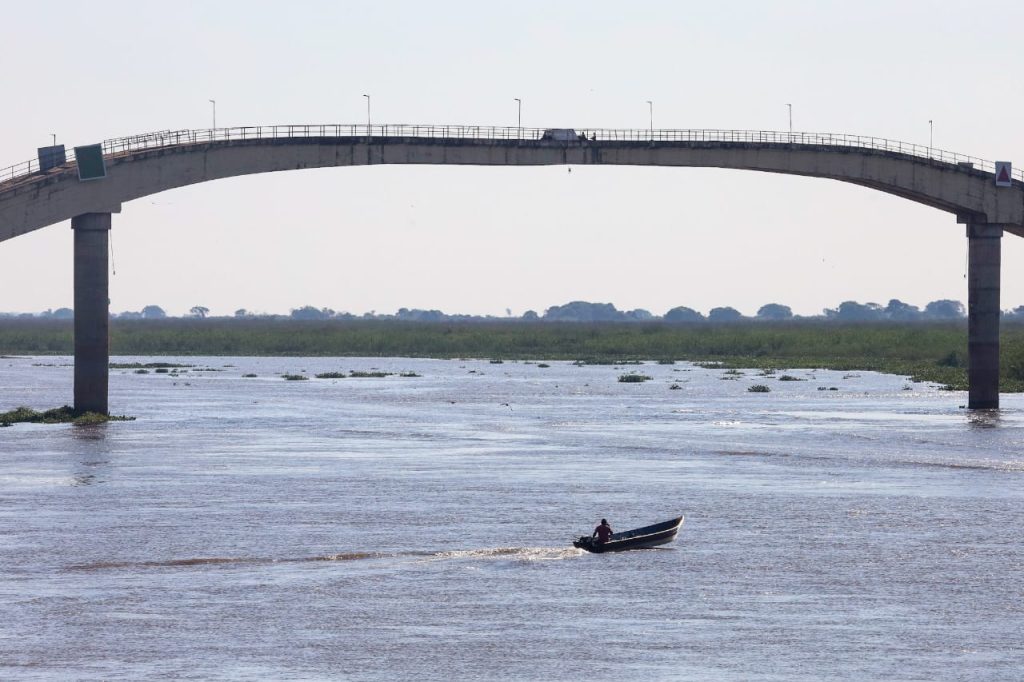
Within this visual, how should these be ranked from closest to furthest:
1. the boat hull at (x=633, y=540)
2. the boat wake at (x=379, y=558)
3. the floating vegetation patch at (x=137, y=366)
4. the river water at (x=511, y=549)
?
the river water at (x=511, y=549), the boat wake at (x=379, y=558), the boat hull at (x=633, y=540), the floating vegetation patch at (x=137, y=366)

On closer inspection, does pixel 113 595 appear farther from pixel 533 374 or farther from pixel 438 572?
pixel 533 374

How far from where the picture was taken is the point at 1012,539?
45.9 meters

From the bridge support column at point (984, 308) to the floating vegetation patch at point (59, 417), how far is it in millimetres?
47975

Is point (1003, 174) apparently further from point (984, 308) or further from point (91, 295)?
point (91, 295)

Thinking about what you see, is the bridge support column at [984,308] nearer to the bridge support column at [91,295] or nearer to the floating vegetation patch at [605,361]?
the bridge support column at [91,295]

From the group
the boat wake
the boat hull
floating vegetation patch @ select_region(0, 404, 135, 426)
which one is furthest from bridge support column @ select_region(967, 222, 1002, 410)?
the boat wake

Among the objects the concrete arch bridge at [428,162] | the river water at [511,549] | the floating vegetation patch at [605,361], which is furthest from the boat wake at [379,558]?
the floating vegetation patch at [605,361]

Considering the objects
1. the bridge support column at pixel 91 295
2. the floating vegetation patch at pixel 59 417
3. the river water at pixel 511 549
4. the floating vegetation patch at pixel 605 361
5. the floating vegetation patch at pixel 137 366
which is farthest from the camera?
the floating vegetation patch at pixel 605 361

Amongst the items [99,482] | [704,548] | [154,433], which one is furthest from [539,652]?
[154,433]

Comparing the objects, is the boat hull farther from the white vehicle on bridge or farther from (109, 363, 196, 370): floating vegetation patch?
(109, 363, 196, 370): floating vegetation patch

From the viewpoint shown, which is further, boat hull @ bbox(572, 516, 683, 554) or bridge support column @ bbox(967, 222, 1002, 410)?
bridge support column @ bbox(967, 222, 1002, 410)

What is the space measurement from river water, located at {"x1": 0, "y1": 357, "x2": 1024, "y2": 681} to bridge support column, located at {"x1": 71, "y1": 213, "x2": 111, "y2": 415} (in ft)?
12.3

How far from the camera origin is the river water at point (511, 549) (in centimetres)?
3195

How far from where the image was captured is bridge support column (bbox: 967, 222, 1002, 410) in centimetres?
9319
